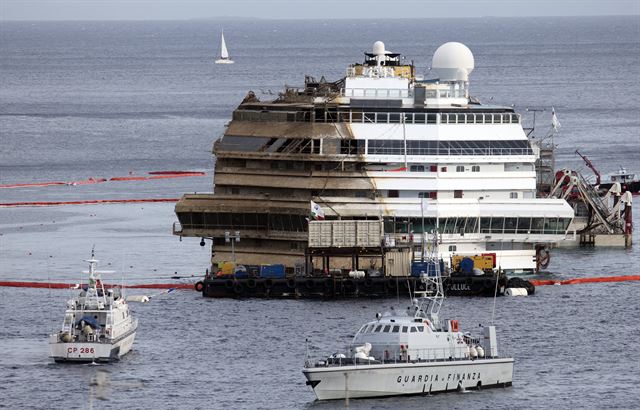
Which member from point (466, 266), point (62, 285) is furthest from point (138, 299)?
point (466, 266)

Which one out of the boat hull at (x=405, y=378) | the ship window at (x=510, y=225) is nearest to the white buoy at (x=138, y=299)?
the ship window at (x=510, y=225)

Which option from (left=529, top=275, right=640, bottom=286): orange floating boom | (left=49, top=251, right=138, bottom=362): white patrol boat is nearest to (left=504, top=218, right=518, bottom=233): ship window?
(left=529, top=275, right=640, bottom=286): orange floating boom

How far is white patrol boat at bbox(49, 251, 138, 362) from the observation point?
3981 inches

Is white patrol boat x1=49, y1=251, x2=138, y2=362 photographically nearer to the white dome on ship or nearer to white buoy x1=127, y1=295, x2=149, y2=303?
white buoy x1=127, y1=295, x2=149, y2=303

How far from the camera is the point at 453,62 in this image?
161 metres

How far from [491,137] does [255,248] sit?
18.2 metres

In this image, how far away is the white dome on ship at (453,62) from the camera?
160 metres

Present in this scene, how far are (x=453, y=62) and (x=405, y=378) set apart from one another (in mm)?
73640

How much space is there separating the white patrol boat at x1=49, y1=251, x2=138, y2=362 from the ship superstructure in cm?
2918

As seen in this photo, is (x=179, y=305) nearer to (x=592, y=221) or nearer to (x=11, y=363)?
(x=11, y=363)

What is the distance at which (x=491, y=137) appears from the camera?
445 ft

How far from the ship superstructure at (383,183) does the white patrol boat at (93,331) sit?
2918cm

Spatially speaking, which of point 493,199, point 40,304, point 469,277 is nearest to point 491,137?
point 493,199

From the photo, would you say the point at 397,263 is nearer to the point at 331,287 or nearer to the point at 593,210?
the point at 331,287
